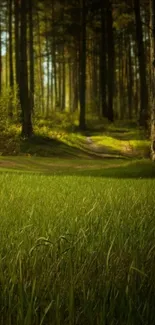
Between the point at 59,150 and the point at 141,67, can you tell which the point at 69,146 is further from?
the point at 141,67

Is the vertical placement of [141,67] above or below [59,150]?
above

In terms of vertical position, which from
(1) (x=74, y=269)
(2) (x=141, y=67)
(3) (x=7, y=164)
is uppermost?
(2) (x=141, y=67)

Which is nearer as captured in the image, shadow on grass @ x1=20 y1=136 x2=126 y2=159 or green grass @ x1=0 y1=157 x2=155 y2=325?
green grass @ x1=0 y1=157 x2=155 y2=325

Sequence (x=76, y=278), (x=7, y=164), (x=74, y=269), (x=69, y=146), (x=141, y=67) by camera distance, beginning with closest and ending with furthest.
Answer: (x=76, y=278)
(x=74, y=269)
(x=7, y=164)
(x=69, y=146)
(x=141, y=67)

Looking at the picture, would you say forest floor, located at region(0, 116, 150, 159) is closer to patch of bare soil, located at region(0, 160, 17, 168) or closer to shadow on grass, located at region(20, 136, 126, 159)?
shadow on grass, located at region(20, 136, 126, 159)

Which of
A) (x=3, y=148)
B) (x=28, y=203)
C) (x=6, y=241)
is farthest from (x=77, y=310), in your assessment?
(x=3, y=148)

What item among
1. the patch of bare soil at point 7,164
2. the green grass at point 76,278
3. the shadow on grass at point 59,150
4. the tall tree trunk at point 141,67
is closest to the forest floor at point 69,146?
the shadow on grass at point 59,150

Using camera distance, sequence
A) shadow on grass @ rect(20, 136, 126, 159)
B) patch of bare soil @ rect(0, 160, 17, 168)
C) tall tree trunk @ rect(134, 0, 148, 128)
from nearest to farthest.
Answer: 1. patch of bare soil @ rect(0, 160, 17, 168)
2. shadow on grass @ rect(20, 136, 126, 159)
3. tall tree trunk @ rect(134, 0, 148, 128)

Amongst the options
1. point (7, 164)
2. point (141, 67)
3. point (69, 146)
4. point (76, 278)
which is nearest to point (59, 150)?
point (69, 146)

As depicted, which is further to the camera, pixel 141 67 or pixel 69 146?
pixel 141 67

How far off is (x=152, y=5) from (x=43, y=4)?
2603cm

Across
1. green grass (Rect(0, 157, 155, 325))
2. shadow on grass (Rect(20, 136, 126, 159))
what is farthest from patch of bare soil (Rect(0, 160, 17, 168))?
green grass (Rect(0, 157, 155, 325))

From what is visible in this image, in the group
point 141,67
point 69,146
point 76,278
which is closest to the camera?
point 76,278

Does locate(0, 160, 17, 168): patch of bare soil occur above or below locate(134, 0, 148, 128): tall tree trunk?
below
